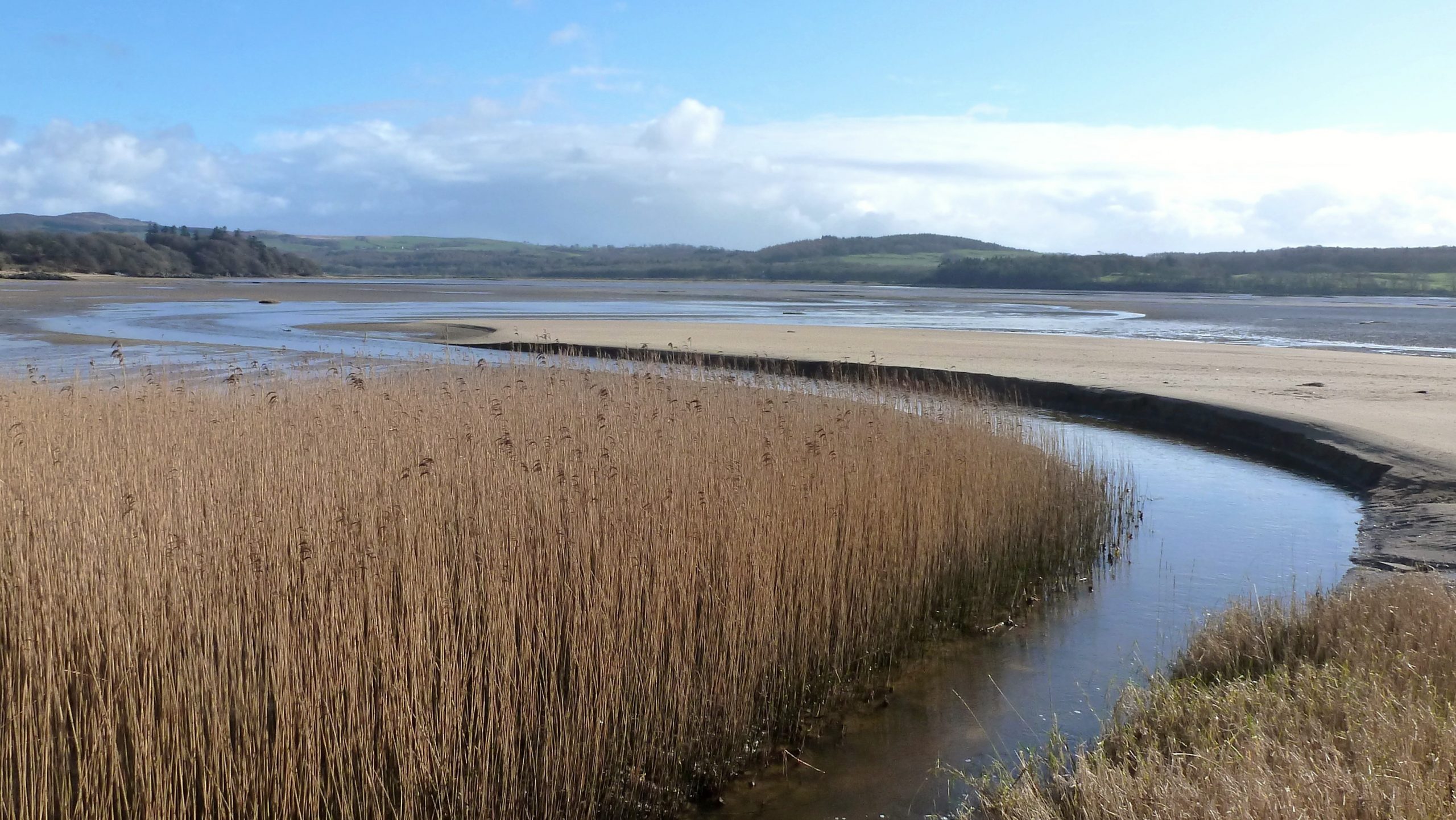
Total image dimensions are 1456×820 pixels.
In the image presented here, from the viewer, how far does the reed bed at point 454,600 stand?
3992 mm

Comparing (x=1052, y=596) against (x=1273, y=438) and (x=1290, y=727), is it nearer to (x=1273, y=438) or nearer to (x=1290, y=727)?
(x=1290, y=727)

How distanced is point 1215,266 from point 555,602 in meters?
140

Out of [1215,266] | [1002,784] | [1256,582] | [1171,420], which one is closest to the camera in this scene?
[1002,784]

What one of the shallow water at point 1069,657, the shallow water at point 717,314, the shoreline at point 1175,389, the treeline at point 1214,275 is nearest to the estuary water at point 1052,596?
the shallow water at point 1069,657

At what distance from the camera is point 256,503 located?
5.92 meters

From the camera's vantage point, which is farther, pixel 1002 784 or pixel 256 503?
pixel 256 503

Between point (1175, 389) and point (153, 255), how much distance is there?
115 m

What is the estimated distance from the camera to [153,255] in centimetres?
11088

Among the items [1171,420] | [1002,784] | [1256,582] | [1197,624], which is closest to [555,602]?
[1002,784]

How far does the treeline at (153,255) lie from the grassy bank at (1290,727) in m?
94.3

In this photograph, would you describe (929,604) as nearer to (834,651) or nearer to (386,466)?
(834,651)

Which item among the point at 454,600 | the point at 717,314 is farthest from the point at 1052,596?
the point at 717,314

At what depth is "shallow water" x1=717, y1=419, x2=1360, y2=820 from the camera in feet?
18.1

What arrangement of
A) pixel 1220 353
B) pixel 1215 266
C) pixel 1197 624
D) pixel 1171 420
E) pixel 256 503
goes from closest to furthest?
pixel 256 503, pixel 1197 624, pixel 1171 420, pixel 1220 353, pixel 1215 266
